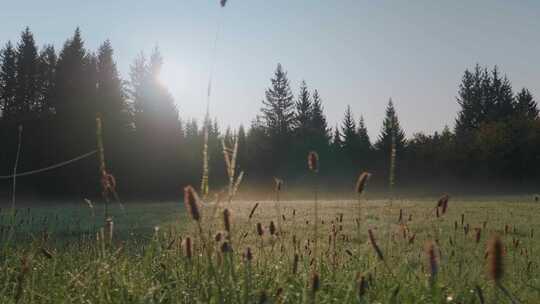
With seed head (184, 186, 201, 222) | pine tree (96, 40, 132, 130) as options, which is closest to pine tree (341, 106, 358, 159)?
pine tree (96, 40, 132, 130)

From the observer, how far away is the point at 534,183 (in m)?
47.1

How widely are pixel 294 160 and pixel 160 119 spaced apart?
18980 millimetres

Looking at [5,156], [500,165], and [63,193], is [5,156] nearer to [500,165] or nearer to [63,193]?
[63,193]

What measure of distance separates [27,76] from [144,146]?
11590mm

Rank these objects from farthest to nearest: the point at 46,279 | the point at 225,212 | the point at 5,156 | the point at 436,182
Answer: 1. the point at 436,182
2. the point at 5,156
3. the point at 46,279
4. the point at 225,212

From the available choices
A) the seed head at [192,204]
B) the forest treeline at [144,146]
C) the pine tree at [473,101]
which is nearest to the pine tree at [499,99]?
the pine tree at [473,101]

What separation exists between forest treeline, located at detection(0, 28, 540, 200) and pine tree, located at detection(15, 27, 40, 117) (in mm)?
81

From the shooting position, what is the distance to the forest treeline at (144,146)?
38375 mm

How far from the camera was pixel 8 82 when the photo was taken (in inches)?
1619

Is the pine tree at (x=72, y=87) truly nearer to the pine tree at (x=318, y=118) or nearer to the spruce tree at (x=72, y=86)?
the spruce tree at (x=72, y=86)

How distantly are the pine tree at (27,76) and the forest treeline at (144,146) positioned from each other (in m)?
0.08

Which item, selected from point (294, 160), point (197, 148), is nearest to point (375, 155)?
point (294, 160)

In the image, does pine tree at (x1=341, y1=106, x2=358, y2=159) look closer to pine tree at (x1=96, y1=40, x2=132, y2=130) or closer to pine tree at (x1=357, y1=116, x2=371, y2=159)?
pine tree at (x1=357, y1=116, x2=371, y2=159)

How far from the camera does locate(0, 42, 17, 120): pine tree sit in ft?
131
